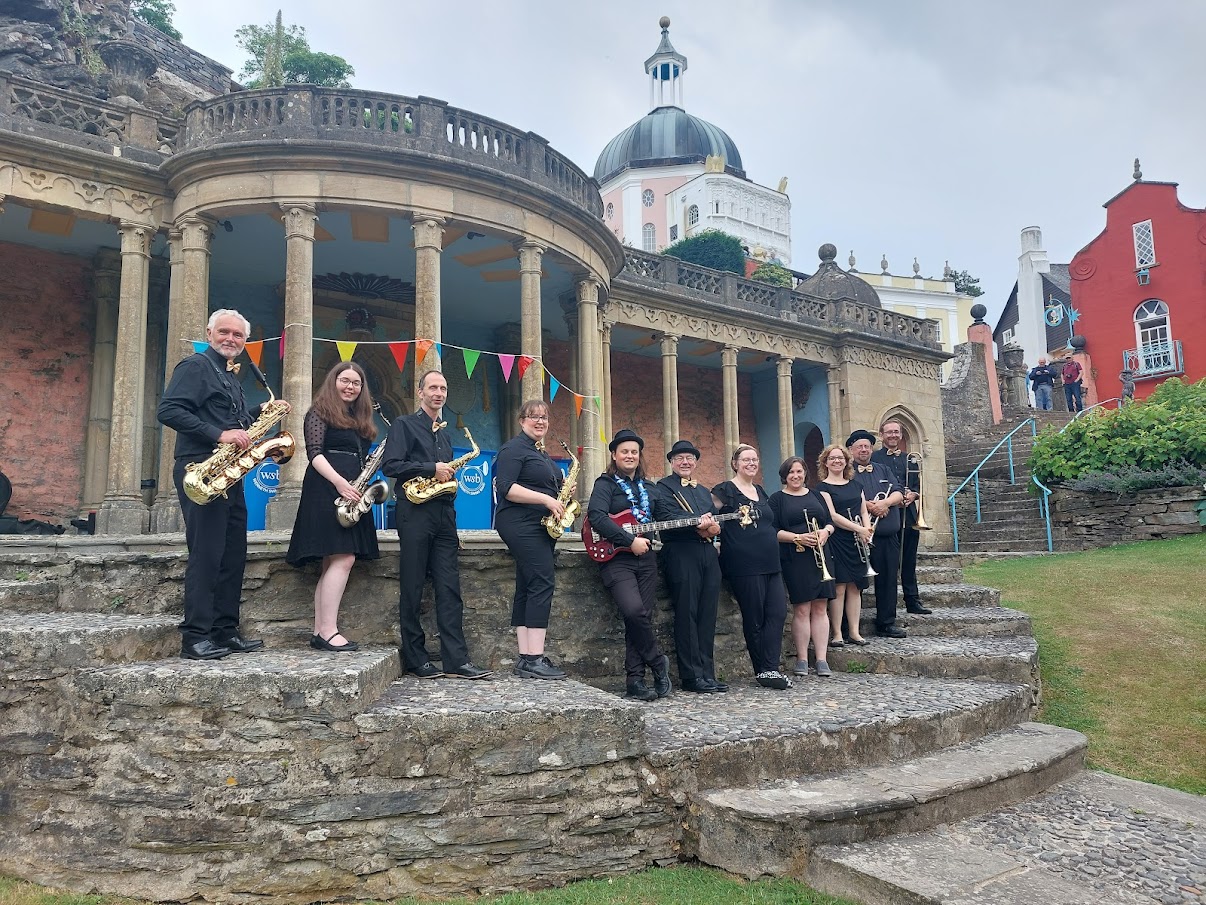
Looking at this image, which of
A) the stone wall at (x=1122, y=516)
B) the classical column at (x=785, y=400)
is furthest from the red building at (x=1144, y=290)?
the stone wall at (x=1122, y=516)

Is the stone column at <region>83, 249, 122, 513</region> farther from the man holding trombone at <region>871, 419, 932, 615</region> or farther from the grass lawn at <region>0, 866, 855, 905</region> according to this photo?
the man holding trombone at <region>871, 419, 932, 615</region>

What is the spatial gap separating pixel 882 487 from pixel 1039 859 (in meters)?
3.85

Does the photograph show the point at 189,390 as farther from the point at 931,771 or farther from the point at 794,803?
the point at 931,771

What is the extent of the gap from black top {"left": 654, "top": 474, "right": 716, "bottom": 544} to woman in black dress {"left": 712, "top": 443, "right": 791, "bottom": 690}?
6.5 inches

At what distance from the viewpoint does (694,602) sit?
223 inches

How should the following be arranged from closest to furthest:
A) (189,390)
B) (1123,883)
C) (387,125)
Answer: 1. (1123,883)
2. (189,390)
3. (387,125)

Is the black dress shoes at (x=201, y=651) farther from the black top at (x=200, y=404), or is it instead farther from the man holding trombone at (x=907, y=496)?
the man holding trombone at (x=907, y=496)

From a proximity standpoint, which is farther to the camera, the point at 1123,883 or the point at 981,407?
the point at 981,407

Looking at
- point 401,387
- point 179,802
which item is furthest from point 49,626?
point 401,387

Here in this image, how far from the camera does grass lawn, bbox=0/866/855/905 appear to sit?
3.45m

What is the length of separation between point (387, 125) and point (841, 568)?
8.58m

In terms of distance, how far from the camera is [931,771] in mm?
4402

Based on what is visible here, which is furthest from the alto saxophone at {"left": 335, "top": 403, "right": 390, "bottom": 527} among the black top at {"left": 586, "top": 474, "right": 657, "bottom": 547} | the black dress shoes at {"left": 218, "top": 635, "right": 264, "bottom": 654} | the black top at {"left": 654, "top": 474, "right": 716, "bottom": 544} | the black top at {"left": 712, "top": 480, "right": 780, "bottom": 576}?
the black top at {"left": 712, "top": 480, "right": 780, "bottom": 576}

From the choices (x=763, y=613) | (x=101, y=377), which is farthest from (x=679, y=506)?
(x=101, y=377)
